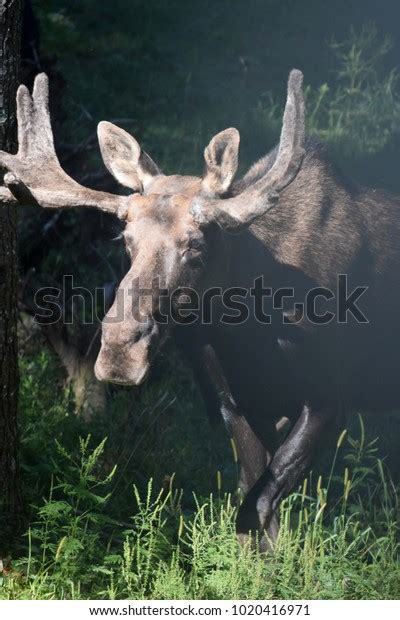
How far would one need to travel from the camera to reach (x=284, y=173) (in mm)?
6020

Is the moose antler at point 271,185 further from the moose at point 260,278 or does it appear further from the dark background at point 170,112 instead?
the dark background at point 170,112

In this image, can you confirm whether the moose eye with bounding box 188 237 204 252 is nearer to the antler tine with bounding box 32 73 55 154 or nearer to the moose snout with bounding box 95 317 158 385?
the moose snout with bounding box 95 317 158 385

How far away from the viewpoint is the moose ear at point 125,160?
22.0 feet

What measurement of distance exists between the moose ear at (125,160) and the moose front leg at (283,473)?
1582mm

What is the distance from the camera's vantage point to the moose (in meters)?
5.98

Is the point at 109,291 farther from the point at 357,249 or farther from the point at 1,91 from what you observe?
the point at 1,91

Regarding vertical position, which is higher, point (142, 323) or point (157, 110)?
point (157, 110)

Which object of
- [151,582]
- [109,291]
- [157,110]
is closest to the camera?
[151,582]

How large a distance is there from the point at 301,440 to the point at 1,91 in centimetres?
247

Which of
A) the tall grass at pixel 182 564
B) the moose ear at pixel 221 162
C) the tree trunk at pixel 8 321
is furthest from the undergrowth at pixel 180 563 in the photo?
the moose ear at pixel 221 162

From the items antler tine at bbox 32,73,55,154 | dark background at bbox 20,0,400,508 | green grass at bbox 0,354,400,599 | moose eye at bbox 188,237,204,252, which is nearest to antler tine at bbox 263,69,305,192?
moose eye at bbox 188,237,204,252

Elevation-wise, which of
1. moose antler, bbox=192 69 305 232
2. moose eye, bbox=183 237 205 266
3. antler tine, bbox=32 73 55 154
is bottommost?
moose eye, bbox=183 237 205 266

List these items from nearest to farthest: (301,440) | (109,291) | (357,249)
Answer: (301,440), (357,249), (109,291)

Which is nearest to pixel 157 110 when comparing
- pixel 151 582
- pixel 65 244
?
pixel 65 244
